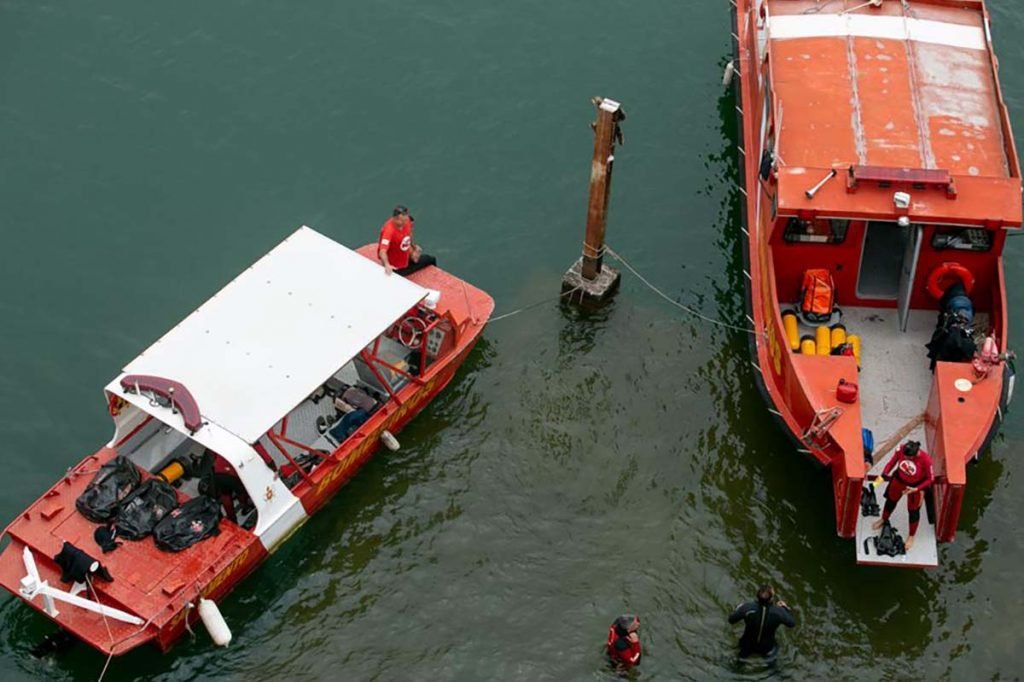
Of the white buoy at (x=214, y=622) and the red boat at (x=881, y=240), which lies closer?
the white buoy at (x=214, y=622)

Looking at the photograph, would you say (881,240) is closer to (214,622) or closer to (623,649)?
(623,649)

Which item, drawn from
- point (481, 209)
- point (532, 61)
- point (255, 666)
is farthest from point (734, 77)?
point (255, 666)

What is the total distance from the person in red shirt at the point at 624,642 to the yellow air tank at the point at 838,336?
5737 millimetres

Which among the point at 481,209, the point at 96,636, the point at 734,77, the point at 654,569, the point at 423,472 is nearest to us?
the point at 96,636

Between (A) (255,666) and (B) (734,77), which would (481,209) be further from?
(A) (255,666)

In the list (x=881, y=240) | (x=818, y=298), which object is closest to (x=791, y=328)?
(x=818, y=298)

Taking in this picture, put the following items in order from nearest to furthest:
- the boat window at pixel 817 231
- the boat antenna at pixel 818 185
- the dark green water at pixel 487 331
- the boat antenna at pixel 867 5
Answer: the dark green water at pixel 487 331 → the boat antenna at pixel 818 185 → the boat window at pixel 817 231 → the boat antenna at pixel 867 5

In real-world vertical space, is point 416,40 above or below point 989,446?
above

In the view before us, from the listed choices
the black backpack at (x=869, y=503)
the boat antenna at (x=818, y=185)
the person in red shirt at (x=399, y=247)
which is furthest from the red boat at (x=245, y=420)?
the black backpack at (x=869, y=503)

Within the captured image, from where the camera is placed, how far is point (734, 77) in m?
28.5

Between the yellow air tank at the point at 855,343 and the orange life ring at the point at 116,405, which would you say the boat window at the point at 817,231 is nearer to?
the yellow air tank at the point at 855,343

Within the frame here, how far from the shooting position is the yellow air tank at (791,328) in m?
22.7

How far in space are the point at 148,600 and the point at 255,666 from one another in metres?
1.81

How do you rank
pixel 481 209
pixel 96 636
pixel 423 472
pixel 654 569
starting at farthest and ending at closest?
pixel 481 209 → pixel 423 472 → pixel 654 569 → pixel 96 636
